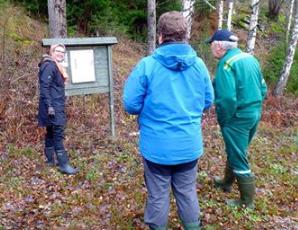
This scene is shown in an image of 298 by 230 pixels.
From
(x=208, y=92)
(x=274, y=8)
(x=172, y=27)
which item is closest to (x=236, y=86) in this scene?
(x=208, y=92)

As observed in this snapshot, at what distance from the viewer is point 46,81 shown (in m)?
6.05

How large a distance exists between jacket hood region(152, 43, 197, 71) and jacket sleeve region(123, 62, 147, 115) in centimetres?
18

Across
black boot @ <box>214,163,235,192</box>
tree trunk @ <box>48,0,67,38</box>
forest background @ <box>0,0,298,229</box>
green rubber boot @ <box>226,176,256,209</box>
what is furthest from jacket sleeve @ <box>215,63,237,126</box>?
tree trunk @ <box>48,0,67,38</box>

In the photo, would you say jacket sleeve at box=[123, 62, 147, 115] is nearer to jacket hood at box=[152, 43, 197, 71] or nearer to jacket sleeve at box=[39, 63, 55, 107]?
jacket hood at box=[152, 43, 197, 71]

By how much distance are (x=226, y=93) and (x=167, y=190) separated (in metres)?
1.37

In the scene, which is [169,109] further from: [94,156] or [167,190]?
[94,156]

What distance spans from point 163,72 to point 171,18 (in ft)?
1.52

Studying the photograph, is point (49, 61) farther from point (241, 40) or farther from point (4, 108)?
point (241, 40)

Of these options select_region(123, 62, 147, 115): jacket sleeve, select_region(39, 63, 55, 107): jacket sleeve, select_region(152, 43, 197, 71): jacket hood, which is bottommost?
select_region(39, 63, 55, 107): jacket sleeve

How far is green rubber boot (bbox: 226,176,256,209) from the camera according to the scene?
5.31m

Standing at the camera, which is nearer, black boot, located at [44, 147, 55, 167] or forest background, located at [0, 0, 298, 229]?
forest background, located at [0, 0, 298, 229]

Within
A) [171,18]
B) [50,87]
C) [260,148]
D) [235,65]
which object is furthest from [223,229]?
[260,148]

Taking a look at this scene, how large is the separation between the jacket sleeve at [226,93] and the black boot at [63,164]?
256 cm

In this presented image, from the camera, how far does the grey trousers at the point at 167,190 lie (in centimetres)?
414
